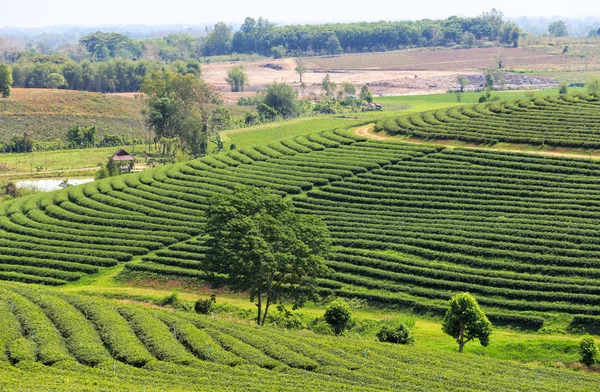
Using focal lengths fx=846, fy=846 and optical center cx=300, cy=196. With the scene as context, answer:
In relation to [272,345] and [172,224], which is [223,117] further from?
[272,345]

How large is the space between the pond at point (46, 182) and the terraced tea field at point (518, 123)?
125ft

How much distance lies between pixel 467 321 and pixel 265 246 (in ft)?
39.7

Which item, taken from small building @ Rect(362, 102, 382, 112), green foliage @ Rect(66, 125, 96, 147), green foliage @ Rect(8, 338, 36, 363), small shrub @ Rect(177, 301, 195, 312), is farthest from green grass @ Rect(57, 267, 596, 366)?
small building @ Rect(362, 102, 382, 112)

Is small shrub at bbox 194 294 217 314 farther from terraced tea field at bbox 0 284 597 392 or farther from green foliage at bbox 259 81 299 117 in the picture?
green foliage at bbox 259 81 299 117

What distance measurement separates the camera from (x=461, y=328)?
46031 millimetres

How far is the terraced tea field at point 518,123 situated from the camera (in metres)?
80.5

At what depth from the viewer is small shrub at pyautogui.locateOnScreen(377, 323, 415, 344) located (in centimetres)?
4688

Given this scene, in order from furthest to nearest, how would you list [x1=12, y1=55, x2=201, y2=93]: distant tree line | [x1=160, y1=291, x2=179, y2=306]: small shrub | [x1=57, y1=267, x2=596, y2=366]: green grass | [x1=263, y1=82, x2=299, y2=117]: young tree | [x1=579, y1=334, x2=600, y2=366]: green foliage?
[x1=12, y1=55, x2=201, y2=93]: distant tree line, [x1=263, y1=82, x2=299, y2=117]: young tree, [x1=160, y1=291, x2=179, y2=306]: small shrub, [x1=57, y1=267, x2=596, y2=366]: green grass, [x1=579, y1=334, x2=600, y2=366]: green foliage

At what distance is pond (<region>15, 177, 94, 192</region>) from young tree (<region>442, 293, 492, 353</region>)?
220 feet

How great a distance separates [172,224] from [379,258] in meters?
19.2

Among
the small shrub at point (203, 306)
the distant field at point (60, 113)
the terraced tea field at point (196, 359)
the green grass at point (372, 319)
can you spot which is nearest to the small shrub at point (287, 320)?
the green grass at point (372, 319)

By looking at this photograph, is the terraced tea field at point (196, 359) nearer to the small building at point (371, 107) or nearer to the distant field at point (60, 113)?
the distant field at point (60, 113)

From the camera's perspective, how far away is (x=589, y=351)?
4388 centimetres

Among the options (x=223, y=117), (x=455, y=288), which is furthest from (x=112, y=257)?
(x=223, y=117)
